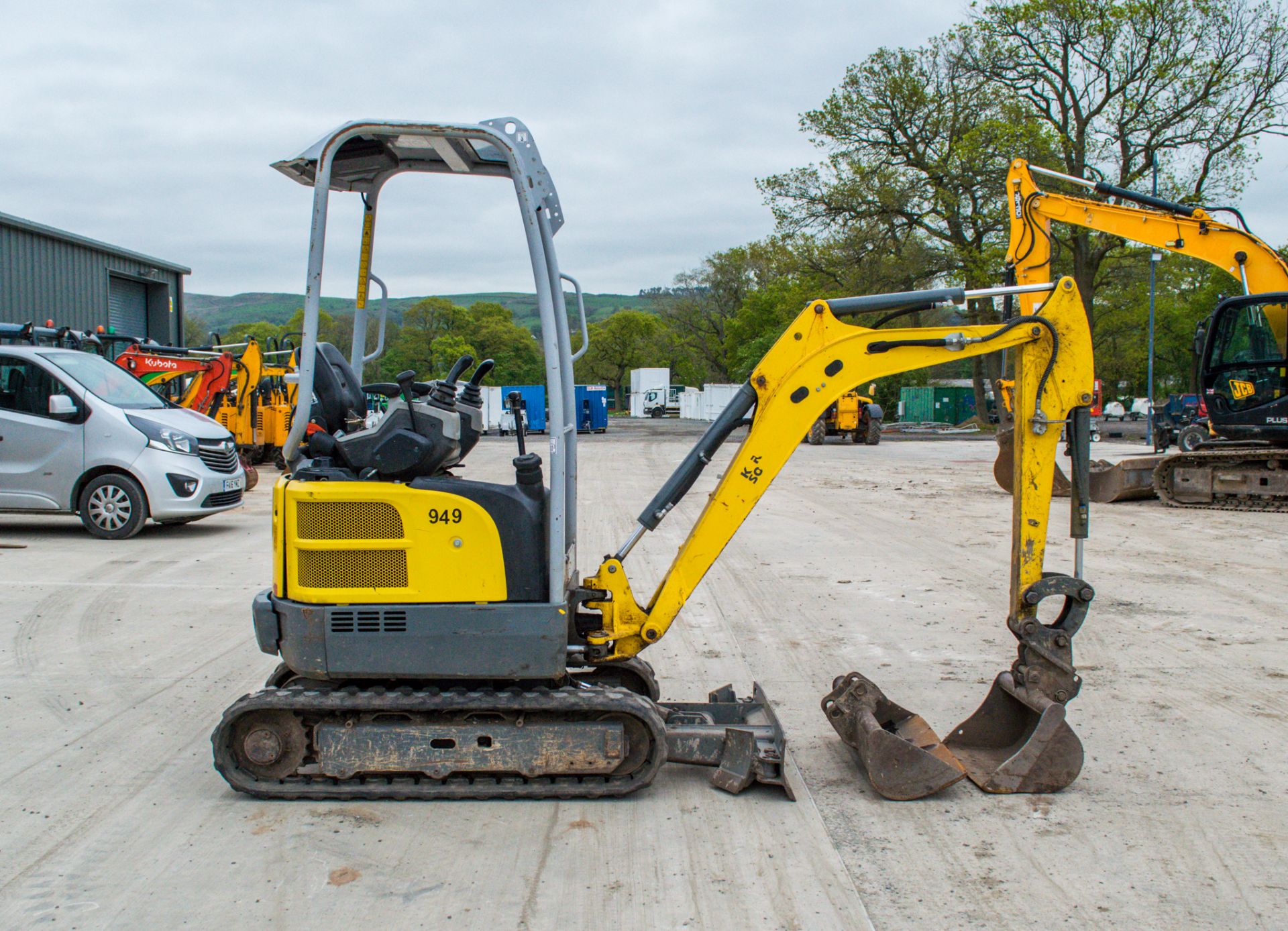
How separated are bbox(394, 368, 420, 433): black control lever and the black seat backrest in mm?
329

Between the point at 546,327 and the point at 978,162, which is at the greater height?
the point at 978,162

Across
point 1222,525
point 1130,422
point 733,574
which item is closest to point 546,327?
point 733,574

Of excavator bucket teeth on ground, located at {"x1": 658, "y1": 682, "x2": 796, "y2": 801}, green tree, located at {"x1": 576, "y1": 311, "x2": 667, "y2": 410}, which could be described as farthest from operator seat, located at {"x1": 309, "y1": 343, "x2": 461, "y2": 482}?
green tree, located at {"x1": 576, "y1": 311, "x2": 667, "y2": 410}

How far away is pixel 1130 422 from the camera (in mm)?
50156

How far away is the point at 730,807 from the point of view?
4.40 m

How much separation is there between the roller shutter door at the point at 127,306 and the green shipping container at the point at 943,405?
129 feet

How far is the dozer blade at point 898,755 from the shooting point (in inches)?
175

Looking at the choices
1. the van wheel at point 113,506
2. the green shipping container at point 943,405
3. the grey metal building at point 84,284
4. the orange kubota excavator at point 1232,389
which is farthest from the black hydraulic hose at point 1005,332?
the green shipping container at point 943,405

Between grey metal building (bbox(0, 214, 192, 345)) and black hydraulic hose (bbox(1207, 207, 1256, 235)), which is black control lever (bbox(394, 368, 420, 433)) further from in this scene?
grey metal building (bbox(0, 214, 192, 345))

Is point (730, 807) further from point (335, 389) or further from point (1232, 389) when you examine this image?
point (1232, 389)

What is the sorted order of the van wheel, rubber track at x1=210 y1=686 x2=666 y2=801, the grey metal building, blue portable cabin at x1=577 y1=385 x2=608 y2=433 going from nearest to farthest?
1. rubber track at x1=210 y1=686 x2=666 y2=801
2. the van wheel
3. the grey metal building
4. blue portable cabin at x1=577 y1=385 x2=608 y2=433

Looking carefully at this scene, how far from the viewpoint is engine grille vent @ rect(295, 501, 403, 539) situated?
4.41 m

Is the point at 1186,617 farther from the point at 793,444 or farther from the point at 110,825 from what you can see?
the point at 110,825

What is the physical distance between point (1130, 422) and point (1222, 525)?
40.5 metres
